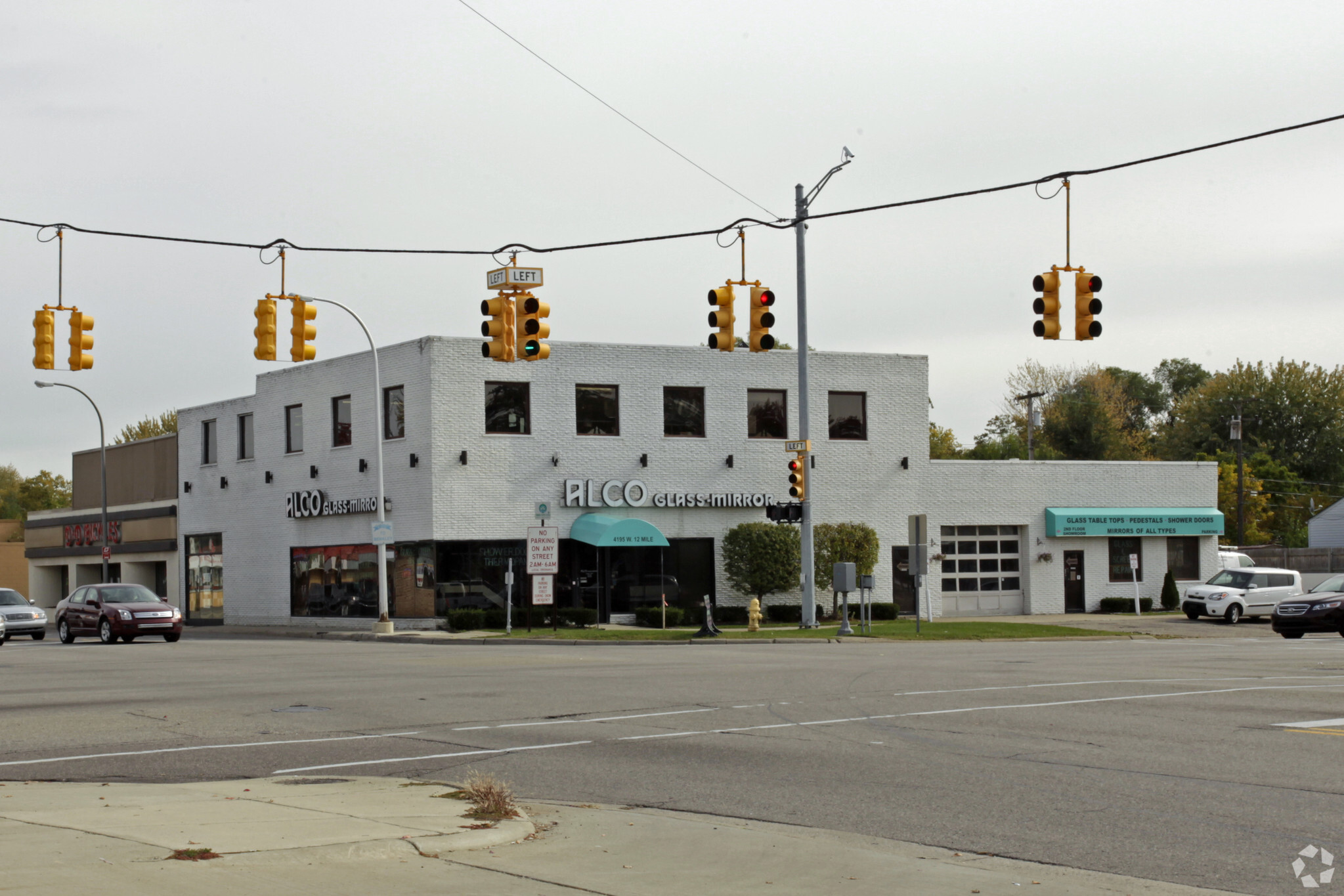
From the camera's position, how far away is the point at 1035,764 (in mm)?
11891

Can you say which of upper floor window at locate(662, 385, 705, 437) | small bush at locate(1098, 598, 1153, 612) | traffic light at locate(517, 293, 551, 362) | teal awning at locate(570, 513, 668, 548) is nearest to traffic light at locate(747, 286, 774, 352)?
traffic light at locate(517, 293, 551, 362)

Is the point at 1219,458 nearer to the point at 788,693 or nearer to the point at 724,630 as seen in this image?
the point at 724,630

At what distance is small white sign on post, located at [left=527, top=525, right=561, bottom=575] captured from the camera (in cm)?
3506

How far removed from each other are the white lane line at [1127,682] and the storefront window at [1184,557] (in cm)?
2961

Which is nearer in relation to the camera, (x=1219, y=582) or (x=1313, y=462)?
(x=1219, y=582)

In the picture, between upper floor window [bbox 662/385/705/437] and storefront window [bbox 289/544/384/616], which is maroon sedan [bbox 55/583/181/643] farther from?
upper floor window [bbox 662/385/705/437]

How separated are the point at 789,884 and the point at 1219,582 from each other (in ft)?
131

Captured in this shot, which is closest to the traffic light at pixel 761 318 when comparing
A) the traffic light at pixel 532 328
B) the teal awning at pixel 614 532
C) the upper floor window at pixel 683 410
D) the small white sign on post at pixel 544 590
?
the traffic light at pixel 532 328

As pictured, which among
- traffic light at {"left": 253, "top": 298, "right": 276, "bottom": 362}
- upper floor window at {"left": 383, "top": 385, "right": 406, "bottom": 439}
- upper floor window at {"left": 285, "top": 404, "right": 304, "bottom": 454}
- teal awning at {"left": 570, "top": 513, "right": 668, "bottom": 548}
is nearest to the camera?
traffic light at {"left": 253, "top": 298, "right": 276, "bottom": 362}

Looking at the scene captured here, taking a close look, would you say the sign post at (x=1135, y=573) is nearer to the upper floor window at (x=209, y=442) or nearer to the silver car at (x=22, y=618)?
the upper floor window at (x=209, y=442)

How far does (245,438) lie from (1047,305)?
3425cm

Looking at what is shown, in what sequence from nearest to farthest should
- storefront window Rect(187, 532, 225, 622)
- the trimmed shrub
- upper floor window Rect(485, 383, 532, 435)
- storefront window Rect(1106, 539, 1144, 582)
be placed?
upper floor window Rect(485, 383, 532, 435) < the trimmed shrub < storefront window Rect(1106, 539, 1144, 582) < storefront window Rect(187, 532, 225, 622)

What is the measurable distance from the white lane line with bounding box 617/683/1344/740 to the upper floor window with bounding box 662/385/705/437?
83.0ft

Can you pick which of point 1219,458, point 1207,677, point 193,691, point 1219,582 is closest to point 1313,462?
point 1219,458
